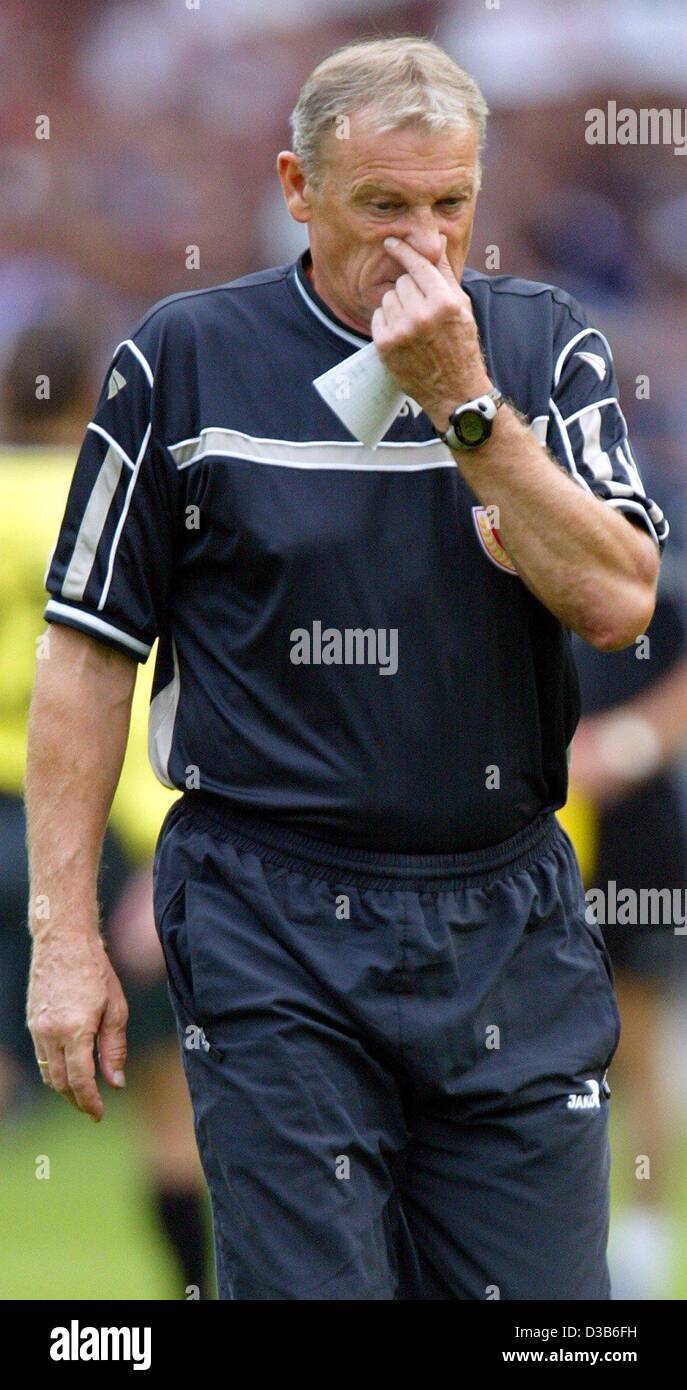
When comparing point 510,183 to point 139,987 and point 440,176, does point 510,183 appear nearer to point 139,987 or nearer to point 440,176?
point 139,987

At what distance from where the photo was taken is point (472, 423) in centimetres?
252

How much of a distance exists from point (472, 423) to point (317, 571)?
0.29 m

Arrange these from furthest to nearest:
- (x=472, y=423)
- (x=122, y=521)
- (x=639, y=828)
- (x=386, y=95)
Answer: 1. (x=639, y=828)
2. (x=122, y=521)
3. (x=386, y=95)
4. (x=472, y=423)

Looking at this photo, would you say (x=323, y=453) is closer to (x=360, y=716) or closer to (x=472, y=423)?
(x=472, y=423)

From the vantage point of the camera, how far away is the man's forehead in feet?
8.48

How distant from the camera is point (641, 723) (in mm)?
4820

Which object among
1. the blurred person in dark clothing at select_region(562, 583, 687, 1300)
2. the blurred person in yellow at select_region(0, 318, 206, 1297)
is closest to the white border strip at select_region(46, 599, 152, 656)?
the blurred person in yellow at select_region(0, 318, 206, 1297)

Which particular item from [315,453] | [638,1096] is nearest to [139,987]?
[638,1096]

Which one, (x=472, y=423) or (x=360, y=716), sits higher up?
(x=472, y=423)

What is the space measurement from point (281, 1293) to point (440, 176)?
1470 mm

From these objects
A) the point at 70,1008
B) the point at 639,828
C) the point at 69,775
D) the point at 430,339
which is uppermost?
the point at 430,339

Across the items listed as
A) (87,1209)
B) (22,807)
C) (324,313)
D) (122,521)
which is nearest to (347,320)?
(324,313)

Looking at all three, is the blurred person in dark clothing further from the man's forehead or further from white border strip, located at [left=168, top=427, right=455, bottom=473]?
the man's forehead

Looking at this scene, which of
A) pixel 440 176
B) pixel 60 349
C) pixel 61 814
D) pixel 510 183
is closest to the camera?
pixel 440 176
